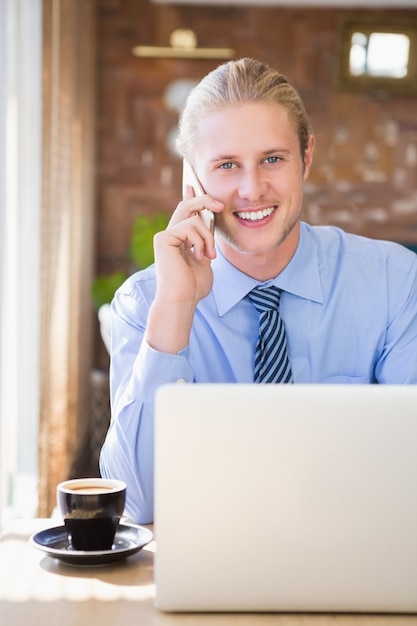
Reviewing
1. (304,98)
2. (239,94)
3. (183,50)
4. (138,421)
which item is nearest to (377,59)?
(304,98)

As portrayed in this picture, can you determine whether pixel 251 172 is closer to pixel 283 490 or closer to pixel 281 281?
pixel 281 281

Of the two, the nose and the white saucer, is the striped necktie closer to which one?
the nose

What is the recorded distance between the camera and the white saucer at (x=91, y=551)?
4.18ft

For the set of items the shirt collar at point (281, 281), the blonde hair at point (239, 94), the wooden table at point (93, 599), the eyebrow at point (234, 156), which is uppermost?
the blonde hair at point (239, 94)

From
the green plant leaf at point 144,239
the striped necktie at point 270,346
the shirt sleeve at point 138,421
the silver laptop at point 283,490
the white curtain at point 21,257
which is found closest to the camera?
the silver laptop at point 283,490

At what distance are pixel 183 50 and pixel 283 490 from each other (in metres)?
4.93

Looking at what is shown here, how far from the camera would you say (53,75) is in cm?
376

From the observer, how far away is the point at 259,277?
1.97 metres

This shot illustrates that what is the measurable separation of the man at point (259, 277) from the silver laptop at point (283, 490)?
721mm

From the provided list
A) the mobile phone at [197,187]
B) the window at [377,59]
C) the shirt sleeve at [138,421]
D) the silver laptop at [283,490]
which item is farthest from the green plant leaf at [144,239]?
the silver laptop at [283,490]

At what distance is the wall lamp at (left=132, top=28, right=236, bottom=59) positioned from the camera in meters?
5.71

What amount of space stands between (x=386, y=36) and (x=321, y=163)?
0.78m

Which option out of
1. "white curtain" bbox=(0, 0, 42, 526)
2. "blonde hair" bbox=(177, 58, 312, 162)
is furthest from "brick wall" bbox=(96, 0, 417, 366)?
"blonde hair" bbox=(177, 58, 312, 162)

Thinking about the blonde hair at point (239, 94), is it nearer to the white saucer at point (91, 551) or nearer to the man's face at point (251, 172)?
the man's face at point (251, 172)
